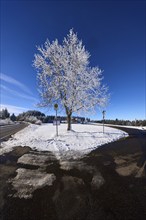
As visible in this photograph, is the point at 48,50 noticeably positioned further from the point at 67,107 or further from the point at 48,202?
the point at 48,202

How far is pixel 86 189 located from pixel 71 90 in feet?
45.4

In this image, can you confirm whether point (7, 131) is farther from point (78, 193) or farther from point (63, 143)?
point (78, 193)

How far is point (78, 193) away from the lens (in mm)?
3643

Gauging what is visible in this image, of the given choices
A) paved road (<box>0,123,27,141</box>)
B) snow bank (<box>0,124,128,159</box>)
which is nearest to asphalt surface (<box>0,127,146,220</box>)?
snow bank (<box>0,124,128,159</box>)

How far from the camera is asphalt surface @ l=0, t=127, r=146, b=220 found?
9.49 ft

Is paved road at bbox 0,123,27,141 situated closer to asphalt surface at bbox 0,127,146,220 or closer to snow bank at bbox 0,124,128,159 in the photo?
snow bank at bbox 0,124,128,159

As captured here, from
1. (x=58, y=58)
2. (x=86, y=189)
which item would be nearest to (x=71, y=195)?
(x=86, y=189)

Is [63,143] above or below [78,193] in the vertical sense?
above

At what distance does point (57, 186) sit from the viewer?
158 inches

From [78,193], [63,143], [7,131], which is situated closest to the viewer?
[78,193]

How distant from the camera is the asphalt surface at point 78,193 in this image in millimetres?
2893

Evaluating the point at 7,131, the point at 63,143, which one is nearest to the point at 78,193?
the point at 63,143

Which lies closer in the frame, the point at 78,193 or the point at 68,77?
the point at 78,193

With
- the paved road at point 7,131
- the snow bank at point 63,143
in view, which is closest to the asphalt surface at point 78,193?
the snow bank at point 63,143
